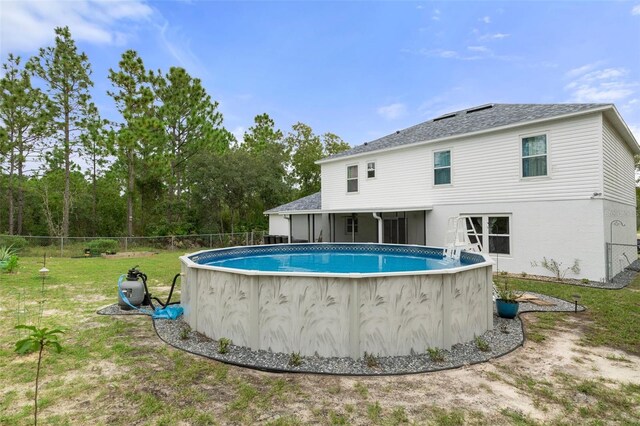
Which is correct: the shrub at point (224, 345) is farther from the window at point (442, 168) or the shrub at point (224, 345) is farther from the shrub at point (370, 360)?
the window at point (442, 168)

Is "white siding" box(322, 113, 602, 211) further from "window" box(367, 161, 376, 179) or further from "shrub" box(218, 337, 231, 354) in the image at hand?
"shrub" box(218, 337, 231, 354)

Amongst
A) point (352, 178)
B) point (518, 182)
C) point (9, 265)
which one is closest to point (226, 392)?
point (518, 182)

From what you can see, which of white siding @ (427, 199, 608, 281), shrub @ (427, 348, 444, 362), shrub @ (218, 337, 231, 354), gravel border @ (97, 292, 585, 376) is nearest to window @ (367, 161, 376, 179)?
white siding @ (427, 199, 608, 281)

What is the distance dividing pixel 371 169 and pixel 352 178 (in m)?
1.15

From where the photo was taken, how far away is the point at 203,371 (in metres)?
3.81

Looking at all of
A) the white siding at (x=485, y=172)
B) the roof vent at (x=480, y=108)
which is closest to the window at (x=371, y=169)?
the white siding at (x=485, y=172)

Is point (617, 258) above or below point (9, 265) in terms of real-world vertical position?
above

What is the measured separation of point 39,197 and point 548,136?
32892mm

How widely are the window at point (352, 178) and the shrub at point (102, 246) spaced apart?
41.9ft

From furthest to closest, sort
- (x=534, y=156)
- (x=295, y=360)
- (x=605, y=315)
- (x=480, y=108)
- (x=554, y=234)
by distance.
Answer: (x=480, y=108) → (x=534, y=156) → (x=554, y=234) → (x=605, y=315) → (x=295, y=360)

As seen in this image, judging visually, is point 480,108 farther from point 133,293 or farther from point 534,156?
point 133,293

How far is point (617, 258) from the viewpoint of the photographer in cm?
1043

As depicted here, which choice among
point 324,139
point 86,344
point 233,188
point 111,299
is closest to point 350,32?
point 233,188

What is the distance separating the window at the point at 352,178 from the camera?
15.5 metres
